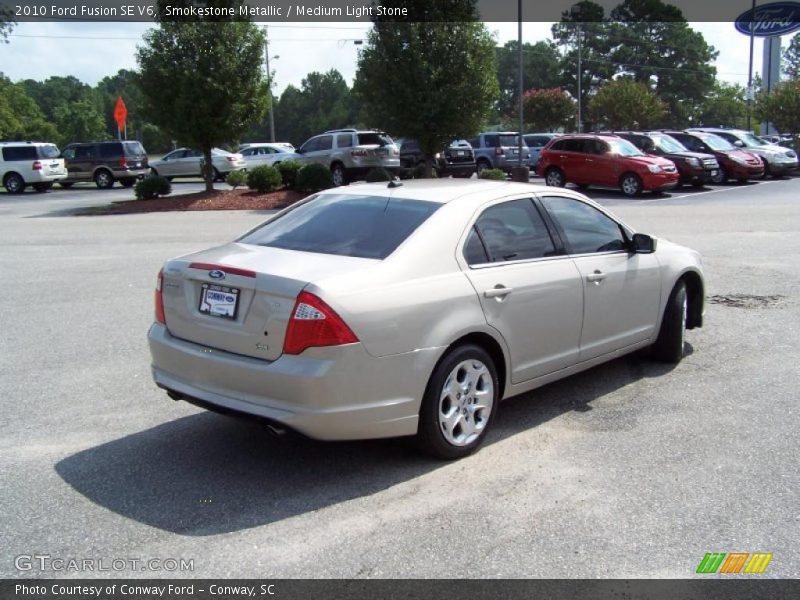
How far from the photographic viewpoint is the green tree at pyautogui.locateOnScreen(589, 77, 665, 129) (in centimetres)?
5128

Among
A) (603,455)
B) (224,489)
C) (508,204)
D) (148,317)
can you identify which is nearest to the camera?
(224,489)

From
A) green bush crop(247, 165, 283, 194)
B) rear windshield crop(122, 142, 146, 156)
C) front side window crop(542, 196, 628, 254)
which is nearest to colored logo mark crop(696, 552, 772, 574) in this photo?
front side window crop(542, 196, 628, 254)

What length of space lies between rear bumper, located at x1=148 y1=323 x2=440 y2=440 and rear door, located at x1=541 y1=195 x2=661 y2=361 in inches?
64.0

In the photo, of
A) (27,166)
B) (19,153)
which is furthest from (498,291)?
(19,153)

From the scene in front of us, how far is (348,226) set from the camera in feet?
17.0

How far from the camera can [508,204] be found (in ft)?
18.0

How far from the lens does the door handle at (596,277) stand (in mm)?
5691

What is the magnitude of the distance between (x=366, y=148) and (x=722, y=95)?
6882cm

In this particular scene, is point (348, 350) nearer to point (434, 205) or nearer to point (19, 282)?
point (434, 205)

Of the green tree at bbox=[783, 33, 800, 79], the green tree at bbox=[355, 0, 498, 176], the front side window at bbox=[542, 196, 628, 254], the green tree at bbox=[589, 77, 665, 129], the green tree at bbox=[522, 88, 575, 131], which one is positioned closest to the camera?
the front side window at bbox=[542, 196, 628, 254]

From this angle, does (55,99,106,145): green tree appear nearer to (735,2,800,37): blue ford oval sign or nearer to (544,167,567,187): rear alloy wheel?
(735,2,800,37): blue ford oval sign

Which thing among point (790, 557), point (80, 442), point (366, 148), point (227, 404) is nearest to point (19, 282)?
point (80, 442)
